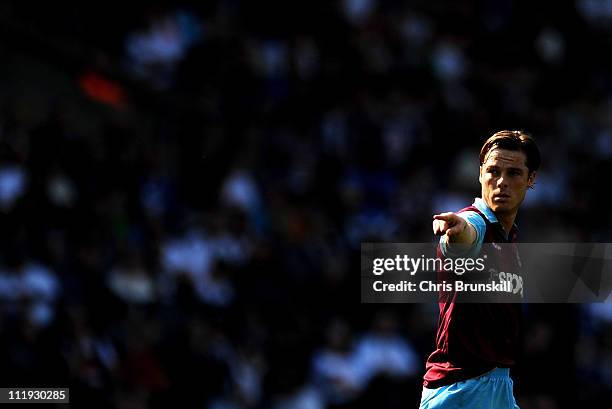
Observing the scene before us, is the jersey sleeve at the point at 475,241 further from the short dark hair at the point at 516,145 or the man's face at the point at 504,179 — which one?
the short dark hair at the point at 516,145

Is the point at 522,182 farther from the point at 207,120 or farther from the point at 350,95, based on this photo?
the point at 350,95

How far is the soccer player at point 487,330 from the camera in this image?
18.9 feet

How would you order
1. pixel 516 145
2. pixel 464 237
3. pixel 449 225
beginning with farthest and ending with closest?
pixel 516 145 < pixel 464 237 < pixel 449 225

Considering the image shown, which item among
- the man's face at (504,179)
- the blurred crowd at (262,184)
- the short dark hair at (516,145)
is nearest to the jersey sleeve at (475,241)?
the man's face at (504,179)

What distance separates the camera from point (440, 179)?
15.9 m

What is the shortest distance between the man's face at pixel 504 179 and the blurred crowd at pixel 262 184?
5153 millimetres

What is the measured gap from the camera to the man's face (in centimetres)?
582

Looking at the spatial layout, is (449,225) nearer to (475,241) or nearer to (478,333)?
(475,241)

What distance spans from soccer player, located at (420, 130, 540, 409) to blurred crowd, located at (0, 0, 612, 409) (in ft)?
16.0

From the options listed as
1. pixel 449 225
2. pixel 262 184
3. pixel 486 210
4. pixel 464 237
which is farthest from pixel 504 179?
pixel 262 184

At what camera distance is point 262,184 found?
14.7 metres

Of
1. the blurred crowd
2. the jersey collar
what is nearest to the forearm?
the jersey collar

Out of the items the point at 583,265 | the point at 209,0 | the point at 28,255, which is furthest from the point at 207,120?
the point at 583,265

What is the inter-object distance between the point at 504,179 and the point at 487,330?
722 millimetres
